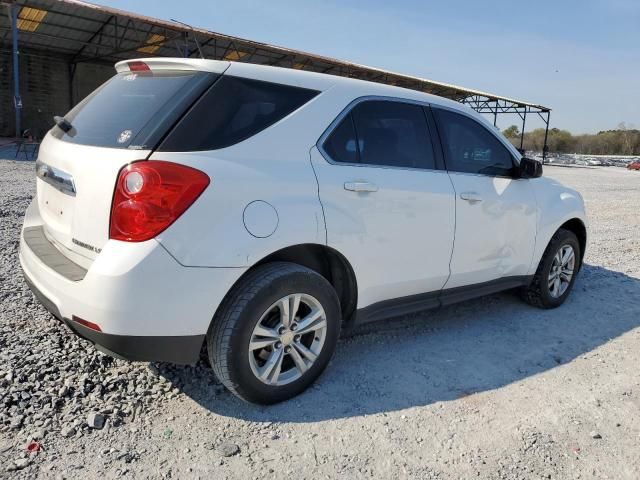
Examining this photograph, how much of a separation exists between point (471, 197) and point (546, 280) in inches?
57.5

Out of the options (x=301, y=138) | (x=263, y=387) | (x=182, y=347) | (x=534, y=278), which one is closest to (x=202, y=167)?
(x=301, y=138)

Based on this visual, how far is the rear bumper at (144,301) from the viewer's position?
228 cm

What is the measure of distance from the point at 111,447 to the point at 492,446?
1817mm

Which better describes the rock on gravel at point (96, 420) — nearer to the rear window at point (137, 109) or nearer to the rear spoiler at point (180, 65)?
the rear window at point (137, 109)

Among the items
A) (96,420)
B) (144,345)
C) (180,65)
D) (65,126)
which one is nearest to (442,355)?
(144,345)

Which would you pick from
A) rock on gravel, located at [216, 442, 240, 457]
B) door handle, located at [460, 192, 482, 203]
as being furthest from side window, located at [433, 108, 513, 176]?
rock on gravel, located at [216, 442, 240, 457]

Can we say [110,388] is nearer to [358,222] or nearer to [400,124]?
[358,222]

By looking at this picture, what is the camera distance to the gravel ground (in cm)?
236

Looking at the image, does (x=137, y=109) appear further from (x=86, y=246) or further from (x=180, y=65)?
(x=86, y=246)

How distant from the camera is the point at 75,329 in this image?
250cm

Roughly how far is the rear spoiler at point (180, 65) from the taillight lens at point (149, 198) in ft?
2.02

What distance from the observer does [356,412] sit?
2.80m

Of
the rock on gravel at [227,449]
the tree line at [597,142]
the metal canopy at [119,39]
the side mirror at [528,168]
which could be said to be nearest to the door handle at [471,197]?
the side mirror at [528,168]

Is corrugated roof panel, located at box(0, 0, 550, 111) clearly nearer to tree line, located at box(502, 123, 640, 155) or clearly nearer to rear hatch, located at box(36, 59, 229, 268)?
rear hatch, located at box(36, 59, 229, 268)
